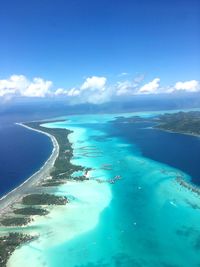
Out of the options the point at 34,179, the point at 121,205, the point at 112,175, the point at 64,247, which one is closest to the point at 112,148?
the point at 112,175

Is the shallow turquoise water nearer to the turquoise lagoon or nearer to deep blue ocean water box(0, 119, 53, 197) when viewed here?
the turquoise lagoon

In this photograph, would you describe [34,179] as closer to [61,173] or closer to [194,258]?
[61,173]

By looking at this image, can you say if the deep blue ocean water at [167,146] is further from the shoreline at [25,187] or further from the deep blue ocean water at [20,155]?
the deep blue ocean water at [20,155]

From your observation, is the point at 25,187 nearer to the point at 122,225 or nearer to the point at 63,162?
the point at 63,162

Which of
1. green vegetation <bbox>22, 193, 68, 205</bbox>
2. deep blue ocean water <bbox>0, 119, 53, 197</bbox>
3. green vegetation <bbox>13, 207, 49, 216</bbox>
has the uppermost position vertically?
deep blue ocean water <bbox>0, 119, 53, 197</bbox>

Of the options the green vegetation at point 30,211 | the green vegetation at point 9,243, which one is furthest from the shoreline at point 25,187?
the green vegetation at point 9,243

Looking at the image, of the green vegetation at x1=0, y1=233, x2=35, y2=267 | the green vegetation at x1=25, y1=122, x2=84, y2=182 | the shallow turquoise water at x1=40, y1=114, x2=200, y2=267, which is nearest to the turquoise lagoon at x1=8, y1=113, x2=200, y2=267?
the shallow turquoise water at x1=40, y1=114, x2=200, y2=267
